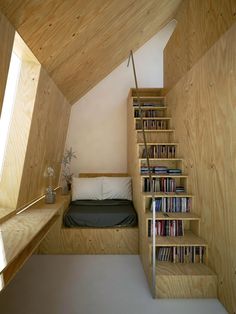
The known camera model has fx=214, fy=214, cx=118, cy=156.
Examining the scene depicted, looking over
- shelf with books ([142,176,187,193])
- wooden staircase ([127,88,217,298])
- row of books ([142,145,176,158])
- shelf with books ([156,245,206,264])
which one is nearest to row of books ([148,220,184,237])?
wooden staircase ([127,88,217,298])

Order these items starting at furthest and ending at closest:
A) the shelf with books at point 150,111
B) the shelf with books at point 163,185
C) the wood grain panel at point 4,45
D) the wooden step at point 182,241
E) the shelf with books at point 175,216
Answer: the shelf with books at point 150,111 < the shelf with books at point 163,185 < the shelf with books at point 175,216 < the wooden step at point 182,241 < the wood grain panel at point 4,45

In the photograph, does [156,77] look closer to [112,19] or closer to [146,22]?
[146,22]

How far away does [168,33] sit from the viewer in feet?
14.9

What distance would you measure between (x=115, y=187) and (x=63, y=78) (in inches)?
72.7

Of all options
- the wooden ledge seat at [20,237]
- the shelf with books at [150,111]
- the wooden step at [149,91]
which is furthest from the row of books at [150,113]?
the wooden ledge seat at [20,237]

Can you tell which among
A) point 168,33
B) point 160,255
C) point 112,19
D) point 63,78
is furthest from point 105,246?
point 168,33

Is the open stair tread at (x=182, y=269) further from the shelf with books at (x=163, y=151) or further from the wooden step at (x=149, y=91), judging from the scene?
the wooden step at (x=149, y=91)

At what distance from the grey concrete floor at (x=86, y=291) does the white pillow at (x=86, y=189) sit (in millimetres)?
1031

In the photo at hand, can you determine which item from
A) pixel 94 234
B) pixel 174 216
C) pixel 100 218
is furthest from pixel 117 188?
pixel 174 216

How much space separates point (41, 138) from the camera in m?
2.57

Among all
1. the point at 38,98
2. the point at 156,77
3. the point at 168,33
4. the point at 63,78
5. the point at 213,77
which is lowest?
the point at 38,98

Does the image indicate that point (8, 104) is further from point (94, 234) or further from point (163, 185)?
point (163, 185)

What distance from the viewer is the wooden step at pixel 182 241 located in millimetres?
2201

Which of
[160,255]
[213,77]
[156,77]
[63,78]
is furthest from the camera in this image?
[156,77]
